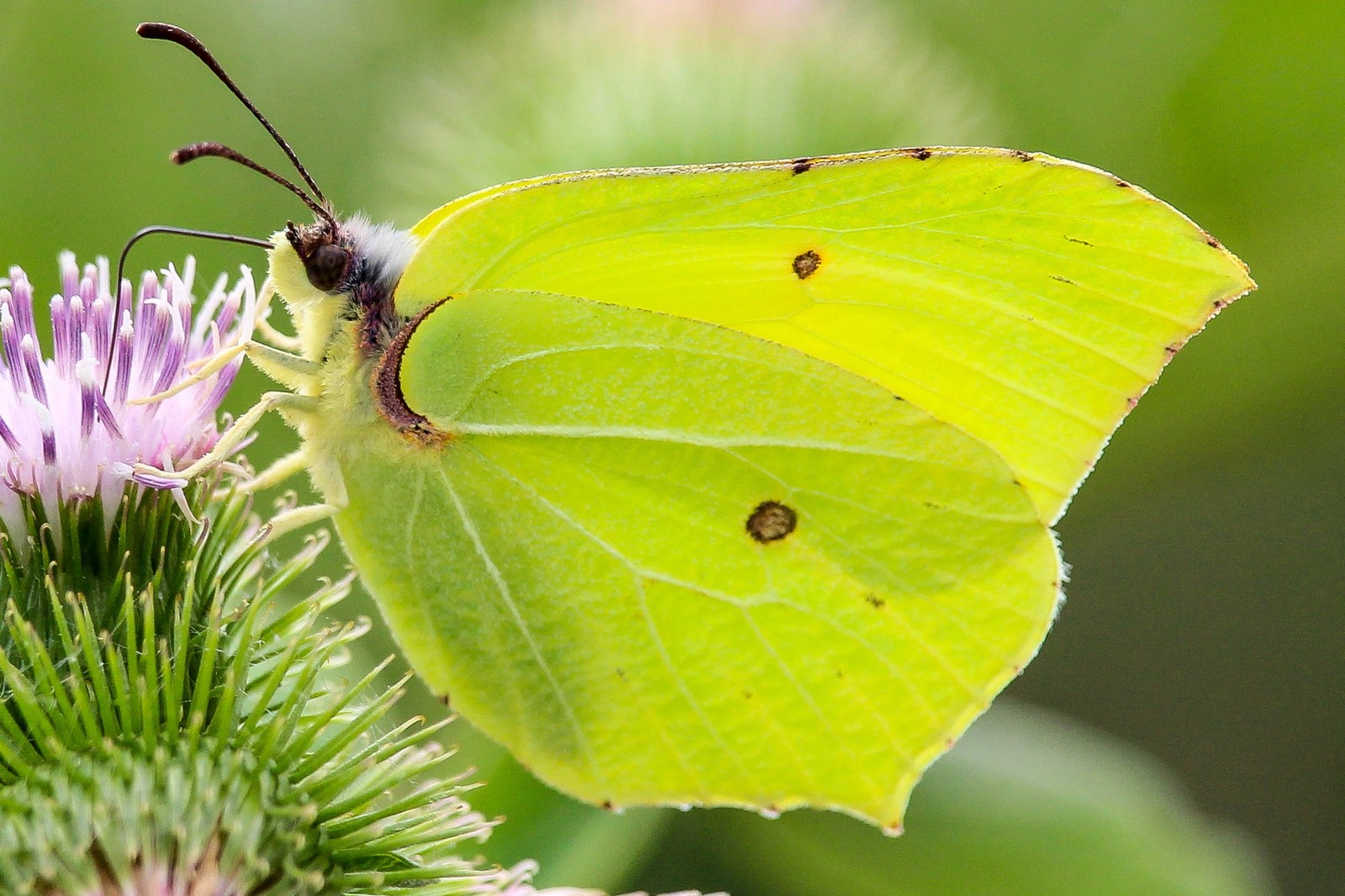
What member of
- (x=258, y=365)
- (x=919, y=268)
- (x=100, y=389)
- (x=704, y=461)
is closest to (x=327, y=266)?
(x=258, y=365)

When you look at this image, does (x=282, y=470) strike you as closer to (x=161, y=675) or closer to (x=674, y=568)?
(x=161, y=675)

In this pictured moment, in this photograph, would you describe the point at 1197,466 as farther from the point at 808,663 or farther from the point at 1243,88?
the point at 808,663

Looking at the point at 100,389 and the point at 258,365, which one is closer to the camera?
the point at 100,389

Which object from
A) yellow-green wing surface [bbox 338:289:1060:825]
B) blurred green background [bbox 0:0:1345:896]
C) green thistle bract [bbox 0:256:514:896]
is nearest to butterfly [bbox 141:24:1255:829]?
yellow-green wing surface [bbox 338:289:1060:825]

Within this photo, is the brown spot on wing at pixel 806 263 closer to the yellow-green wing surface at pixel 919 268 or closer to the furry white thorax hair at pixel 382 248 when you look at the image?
the yellow-green wing surface at pixel 919 268

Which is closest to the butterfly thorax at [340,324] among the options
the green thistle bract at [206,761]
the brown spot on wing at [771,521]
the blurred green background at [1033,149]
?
the green thistle bract at [206,761]

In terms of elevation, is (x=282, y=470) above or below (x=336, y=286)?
below

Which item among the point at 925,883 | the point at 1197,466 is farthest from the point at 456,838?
the point at 1197,466
